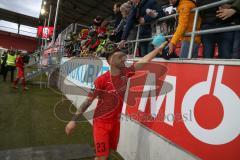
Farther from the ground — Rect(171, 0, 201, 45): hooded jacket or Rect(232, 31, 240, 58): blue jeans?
Rect(171, 0, 201, 45): hooded jacket

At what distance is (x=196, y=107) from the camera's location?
12.2ft

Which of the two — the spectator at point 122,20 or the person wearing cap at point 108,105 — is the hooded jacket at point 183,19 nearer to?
the person wearing cap at point 108,105

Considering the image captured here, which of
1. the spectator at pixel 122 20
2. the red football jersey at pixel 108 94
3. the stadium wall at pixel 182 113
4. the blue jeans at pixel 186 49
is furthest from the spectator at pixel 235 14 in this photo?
the spectator at pixel 122 20

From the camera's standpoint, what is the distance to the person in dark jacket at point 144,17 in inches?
216

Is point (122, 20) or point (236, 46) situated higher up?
point (122, 20)

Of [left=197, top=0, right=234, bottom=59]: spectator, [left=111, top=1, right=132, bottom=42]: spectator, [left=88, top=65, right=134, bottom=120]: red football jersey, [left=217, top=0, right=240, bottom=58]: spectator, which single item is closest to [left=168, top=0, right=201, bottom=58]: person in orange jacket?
[left=197, top=0, right=234, bottom=59]: spectator

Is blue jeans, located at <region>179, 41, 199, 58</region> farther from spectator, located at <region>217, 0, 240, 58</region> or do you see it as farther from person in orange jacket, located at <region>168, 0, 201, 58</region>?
spectator, located at <region>217, 0, 240, 58</region>

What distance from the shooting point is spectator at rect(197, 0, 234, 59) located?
386 cm

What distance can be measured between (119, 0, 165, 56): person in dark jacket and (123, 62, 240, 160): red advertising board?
3.45ft

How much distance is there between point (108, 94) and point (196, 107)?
1.40m

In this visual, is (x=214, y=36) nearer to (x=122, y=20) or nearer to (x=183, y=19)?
(x=183, y=19)

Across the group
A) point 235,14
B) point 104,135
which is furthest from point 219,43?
point 104,135

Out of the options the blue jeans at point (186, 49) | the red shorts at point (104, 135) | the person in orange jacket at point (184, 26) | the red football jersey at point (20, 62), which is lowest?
the red shorts at point (104, 135)

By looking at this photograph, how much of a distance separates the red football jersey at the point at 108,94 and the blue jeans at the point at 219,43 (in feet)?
4.63
